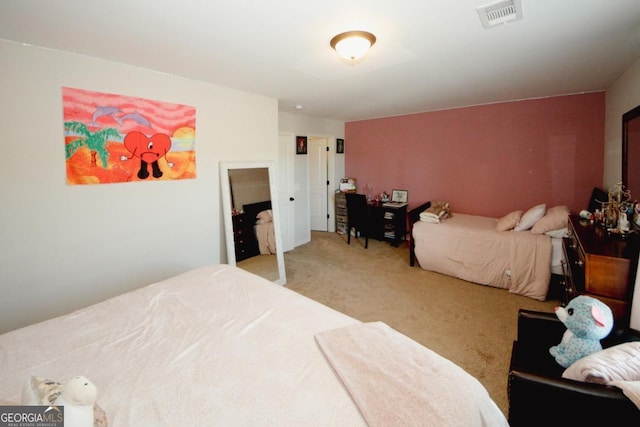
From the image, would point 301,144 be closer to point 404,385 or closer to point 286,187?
point 286,187

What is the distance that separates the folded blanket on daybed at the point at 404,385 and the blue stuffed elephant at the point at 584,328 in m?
0.61

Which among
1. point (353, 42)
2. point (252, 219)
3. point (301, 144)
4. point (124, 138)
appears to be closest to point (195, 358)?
point (353, 42)

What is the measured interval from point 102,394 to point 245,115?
296 centimetres

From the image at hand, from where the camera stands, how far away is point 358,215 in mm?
5234

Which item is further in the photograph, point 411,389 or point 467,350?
point 467,350

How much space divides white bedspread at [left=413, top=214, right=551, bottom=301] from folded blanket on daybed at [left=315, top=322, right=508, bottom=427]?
2689 millimetres

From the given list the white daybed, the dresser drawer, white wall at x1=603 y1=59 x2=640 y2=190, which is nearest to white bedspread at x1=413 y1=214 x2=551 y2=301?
the white daybed

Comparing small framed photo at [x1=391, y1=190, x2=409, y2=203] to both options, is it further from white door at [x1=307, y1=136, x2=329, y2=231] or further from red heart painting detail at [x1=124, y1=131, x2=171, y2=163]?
red heart painting detail at [x1=124, y1=131, x2=171, y2=163]

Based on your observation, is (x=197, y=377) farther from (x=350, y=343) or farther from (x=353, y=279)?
(x=353, y=279)

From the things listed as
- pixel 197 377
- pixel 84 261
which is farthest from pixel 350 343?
pixel 84 261

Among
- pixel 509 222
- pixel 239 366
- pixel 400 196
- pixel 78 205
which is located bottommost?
pixel 239 366

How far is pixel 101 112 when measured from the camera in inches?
90.7

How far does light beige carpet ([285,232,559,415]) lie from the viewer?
2.29 meters

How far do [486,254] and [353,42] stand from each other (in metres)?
2.91
